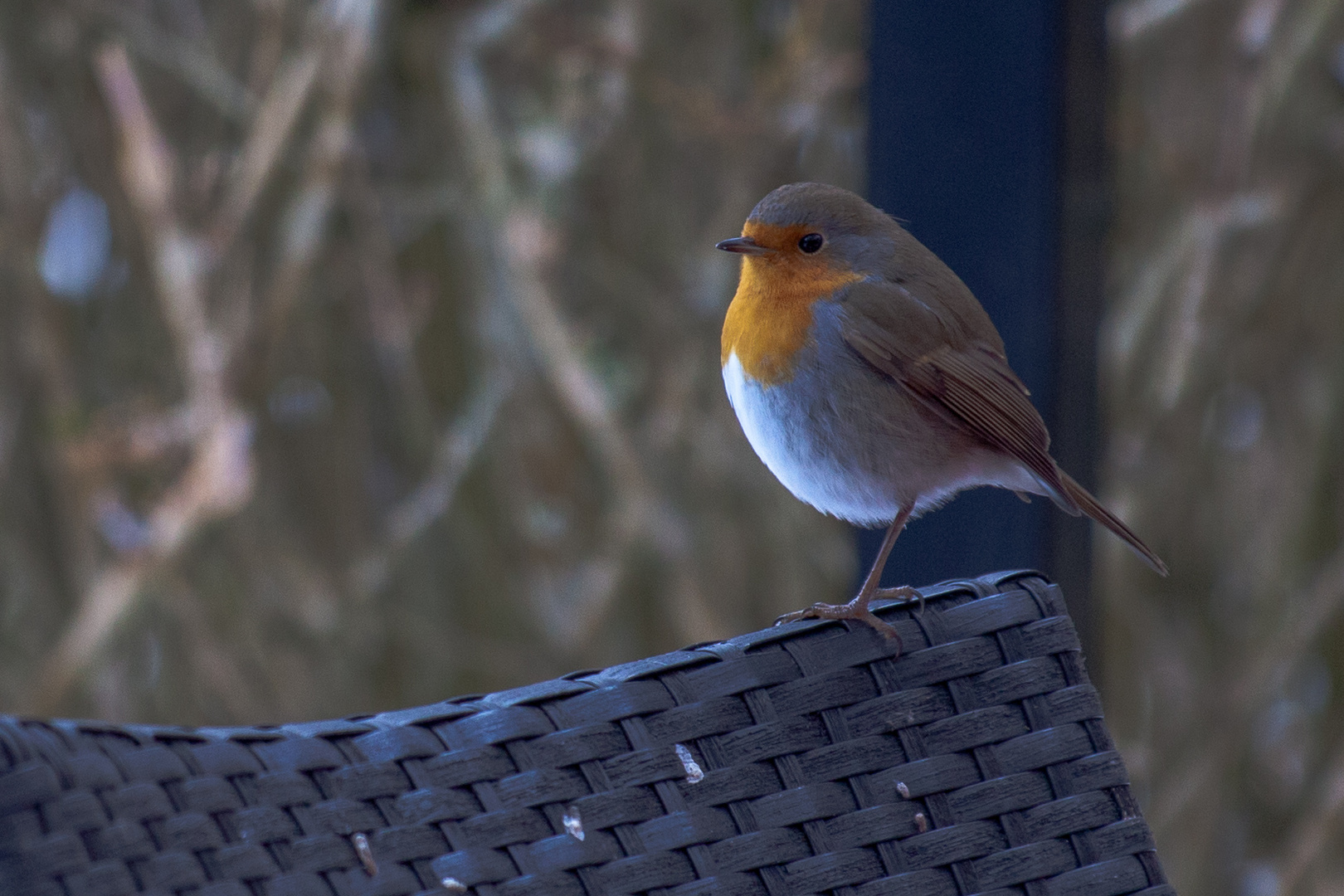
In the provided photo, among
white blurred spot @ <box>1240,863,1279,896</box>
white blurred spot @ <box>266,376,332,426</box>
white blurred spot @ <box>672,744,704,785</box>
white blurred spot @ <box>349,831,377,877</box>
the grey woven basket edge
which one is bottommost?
white blurred spot @ <box>349,831,377,877</box>

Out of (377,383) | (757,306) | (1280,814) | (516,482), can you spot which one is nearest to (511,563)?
(516,482)

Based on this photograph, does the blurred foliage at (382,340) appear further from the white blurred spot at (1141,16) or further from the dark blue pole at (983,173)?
the dark blue pole at (983,173)

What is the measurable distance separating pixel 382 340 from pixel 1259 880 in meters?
2.52

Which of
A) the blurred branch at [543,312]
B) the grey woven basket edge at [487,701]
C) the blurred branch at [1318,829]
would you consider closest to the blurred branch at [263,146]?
the blurred branch at [543,312]

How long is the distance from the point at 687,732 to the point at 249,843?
0.88 ft

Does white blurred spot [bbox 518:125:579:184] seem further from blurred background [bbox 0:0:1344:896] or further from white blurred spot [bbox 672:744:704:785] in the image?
white blurred spot [bbox 672:744:704:785]

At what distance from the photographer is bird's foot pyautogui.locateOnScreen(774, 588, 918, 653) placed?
94 centimetres

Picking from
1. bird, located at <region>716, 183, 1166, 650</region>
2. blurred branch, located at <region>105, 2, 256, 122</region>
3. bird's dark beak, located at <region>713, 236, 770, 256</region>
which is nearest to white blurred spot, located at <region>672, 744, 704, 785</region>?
bird, located at <region>716, 183, 1166, 650</region>

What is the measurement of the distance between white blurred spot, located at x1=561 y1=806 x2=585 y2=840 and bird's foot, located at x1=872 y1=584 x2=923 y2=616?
288 millimetres

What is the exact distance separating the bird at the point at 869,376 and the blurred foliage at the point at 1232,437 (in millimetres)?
1823

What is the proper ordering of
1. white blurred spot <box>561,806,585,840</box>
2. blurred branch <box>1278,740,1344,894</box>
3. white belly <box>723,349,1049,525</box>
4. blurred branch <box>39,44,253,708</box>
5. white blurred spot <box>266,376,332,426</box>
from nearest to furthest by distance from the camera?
white blurred spot <box>561,806,585,840</box>
white belly <box>723,349,1049,525</box>
blurred branch <box>39,44,253,708</box>
blurred branch <box>1278,740,1344,894</box>
white blurred spot <box>266,376,332,426</box>

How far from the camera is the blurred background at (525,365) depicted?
3084mm

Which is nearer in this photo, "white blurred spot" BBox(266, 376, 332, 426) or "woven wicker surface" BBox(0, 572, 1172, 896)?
"woven wicker surface" BBox(0, 572, 1172, 896)

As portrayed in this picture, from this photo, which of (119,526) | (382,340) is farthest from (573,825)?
(382,340)
